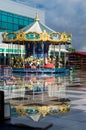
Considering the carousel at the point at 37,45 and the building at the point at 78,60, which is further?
the building at the point at 78,60

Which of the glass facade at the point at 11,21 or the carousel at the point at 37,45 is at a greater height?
the glass facade at the point at 11,21

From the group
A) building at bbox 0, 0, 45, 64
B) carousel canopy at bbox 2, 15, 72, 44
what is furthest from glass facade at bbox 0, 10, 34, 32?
carousel canopy at bbox 2, 15, 72, 44

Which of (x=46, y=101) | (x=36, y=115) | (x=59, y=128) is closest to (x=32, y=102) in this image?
(x=46, y=101)

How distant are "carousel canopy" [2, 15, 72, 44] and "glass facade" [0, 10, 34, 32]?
50.2 ft

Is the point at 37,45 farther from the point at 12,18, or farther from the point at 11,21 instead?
the point at 12,18

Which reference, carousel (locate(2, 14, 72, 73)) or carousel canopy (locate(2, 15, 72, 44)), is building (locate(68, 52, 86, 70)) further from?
carousel canopy (locate(2, 15, 72, 44))

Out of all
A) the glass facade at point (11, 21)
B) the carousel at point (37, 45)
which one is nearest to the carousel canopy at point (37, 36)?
the carousel at point (37, 45)

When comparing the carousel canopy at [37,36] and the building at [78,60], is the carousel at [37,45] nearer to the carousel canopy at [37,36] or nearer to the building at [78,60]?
the carousel canopy at [37,36]

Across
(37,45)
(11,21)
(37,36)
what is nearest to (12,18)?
(11,21)

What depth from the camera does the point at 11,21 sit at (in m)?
65.1

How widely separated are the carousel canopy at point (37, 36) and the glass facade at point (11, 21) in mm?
15308

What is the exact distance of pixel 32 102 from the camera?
44.9 ft

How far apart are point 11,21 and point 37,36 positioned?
829 inches

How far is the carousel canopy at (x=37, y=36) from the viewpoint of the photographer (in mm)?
45031
